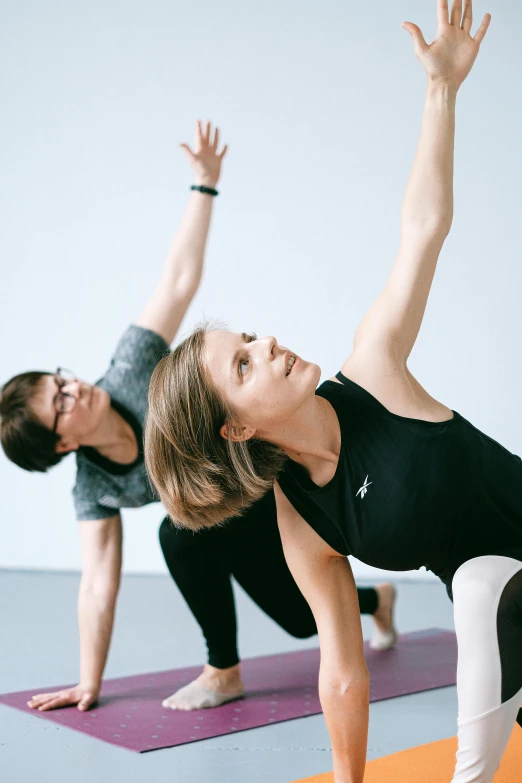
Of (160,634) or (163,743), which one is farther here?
(160,634)

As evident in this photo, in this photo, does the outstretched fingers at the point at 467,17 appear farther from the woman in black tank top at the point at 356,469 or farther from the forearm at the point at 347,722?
the forearm at the point at 347,722

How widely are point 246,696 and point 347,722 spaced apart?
3.46 feet

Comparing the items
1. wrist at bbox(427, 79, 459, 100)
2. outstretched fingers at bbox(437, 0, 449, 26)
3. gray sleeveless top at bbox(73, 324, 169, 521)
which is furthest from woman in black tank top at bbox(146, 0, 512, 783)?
gray sleeveless top at bbox(73, 324, 169, 521)

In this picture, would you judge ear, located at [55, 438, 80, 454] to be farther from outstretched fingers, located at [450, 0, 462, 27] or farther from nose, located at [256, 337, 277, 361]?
outstretched fingers, located at [450, 0, 462, 27]

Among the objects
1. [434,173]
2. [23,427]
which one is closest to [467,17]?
[434,173]

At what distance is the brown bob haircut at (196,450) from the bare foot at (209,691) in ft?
3.59

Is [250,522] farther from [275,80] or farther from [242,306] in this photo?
[275,80]

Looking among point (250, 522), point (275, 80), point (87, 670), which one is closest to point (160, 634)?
point (87, 670)

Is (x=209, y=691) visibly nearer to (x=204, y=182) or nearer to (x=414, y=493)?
(x=414, y=493)

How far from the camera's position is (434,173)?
1.76 meters

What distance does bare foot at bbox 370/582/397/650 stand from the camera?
10.3ft

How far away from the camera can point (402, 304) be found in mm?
1694

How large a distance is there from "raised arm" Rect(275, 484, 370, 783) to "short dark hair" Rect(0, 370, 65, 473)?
1.02 metres

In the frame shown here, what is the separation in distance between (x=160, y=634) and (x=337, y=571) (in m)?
2.08
